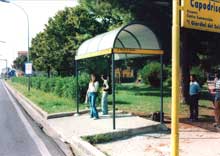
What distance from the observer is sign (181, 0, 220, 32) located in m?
6.09

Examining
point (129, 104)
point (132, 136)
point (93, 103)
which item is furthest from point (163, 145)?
point (129, 104)

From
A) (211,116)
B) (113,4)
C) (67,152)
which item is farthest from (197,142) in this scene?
(113,4)

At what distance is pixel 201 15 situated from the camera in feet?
21.0

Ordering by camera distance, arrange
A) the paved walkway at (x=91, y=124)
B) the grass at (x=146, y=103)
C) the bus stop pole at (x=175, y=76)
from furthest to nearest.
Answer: the grass at (x=146, y=103)
the paved walkway at (x=91, y=124)
the bus stop pole at (x=175, y=76)

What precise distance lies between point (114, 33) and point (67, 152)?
155 inches

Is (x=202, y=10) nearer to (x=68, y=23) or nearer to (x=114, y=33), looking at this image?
(x=114, y=33)

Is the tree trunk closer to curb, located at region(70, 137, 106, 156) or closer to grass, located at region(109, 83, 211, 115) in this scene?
grass, located at region(109, 83, 211, 115)

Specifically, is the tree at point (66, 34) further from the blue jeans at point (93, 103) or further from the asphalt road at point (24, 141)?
the asphalt road at point (24, 141)

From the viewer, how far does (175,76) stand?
221 inches

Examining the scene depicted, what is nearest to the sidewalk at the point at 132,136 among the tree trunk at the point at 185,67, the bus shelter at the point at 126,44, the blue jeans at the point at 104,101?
the blue jeans at the point at 104,101

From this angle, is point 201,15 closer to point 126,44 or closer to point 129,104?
point 126,44

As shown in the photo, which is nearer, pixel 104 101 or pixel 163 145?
pixel 163 145

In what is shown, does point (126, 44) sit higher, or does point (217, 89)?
point (126, 44)

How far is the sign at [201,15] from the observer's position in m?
6.09
